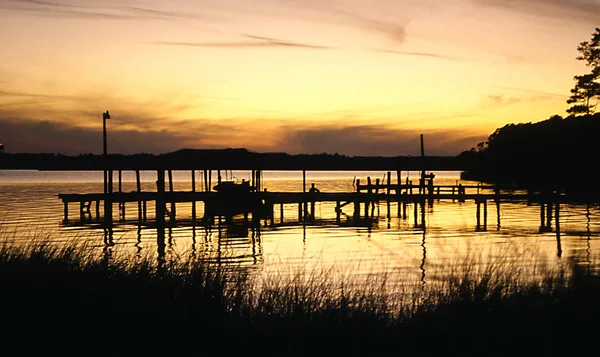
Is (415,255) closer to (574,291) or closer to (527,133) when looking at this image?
(574,291)

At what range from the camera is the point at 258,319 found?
10594 millimetres

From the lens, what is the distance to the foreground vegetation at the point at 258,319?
9.66 m

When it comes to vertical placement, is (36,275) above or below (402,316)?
above

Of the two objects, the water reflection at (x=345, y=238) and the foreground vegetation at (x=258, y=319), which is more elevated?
the foreground vegetation at (x=258, y=319)

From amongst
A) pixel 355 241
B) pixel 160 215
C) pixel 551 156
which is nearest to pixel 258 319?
pixel 355 241

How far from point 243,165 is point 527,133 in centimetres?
5766

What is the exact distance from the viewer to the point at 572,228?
39.3 meters

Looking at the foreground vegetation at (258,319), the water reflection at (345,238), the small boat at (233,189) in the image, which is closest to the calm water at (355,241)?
the water reflection at (345,238)

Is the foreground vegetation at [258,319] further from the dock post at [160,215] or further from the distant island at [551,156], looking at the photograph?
the distant island at [551,156]

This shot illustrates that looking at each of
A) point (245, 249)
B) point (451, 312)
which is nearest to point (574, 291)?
point (451, 312)

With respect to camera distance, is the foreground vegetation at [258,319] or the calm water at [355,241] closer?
the foreground vegetation at [258,319]

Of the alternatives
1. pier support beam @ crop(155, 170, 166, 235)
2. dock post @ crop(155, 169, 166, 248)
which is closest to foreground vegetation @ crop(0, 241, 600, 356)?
dock post @ crop(155, 169, 166, 248)

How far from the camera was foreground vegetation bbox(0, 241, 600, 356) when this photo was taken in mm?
9656

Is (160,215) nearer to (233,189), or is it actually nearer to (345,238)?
(233,189)
